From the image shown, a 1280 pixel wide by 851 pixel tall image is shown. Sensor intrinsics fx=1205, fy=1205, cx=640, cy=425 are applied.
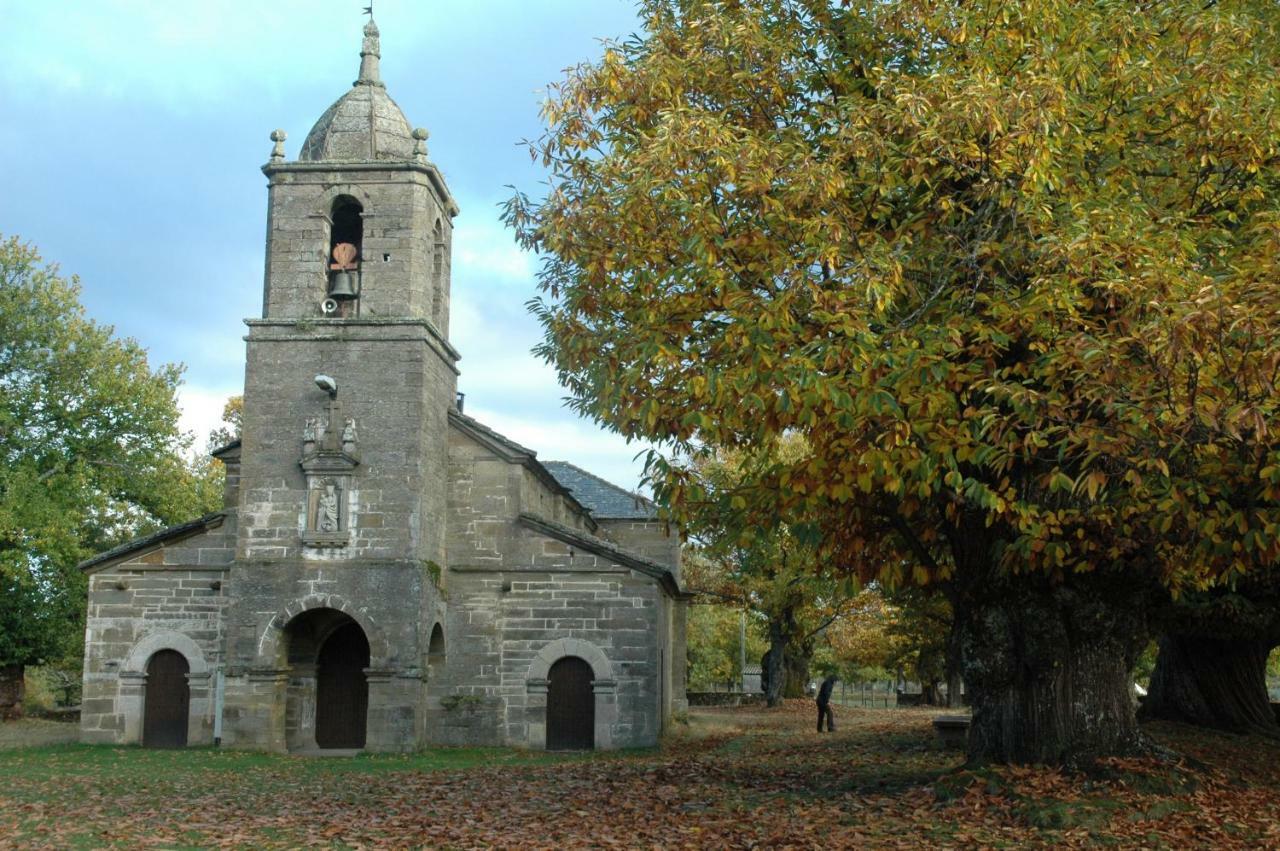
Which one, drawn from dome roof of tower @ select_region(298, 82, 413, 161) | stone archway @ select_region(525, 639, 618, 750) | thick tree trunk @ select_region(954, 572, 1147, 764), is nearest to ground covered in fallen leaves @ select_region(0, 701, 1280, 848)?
thick tree trunk @ select_region(954, 572, 1147, 764)

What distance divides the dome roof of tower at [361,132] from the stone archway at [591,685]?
9.97 m

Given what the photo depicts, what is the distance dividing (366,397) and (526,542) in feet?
14.1

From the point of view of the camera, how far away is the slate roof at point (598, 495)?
35.7 meters

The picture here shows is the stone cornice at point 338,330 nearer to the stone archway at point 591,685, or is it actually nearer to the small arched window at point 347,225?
the small arched window at point 347,225

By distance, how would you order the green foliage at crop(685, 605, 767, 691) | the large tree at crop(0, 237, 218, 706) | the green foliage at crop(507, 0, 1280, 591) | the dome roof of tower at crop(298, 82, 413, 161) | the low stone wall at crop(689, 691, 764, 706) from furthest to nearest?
1. the green foliage at crop(685, 605, 767, 691)
2. the low stone wall at crop(689, 691, 764, 706)
3. the large tree at crop(0, 237, 218, 706)
4. the dome roof of tower at crop(298, 82, 413, 161)
5. the green foliage at crop(507, 0, 1280, 591)

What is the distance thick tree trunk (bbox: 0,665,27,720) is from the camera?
32.1 m

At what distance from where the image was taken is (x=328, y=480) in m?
22.0

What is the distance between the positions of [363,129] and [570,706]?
11.9 m

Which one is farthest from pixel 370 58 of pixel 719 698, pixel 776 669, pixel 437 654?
pixel 719 698

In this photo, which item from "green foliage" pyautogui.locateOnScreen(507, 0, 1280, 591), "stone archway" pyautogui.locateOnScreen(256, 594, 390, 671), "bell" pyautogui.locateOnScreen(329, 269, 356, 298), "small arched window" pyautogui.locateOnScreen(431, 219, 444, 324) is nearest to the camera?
"green foliage" pyautogui.locateOnScreen(507, 0, 1280, 591)

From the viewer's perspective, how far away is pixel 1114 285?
356 inches

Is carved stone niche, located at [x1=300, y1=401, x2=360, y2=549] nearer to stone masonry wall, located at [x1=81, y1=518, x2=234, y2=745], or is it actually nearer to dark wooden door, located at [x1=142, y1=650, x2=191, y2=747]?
stone masonry wall, located at [x1=81, y1=518, x2=234, y2=745]

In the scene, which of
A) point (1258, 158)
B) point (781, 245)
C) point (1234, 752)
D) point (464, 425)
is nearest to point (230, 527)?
point (464, 425)

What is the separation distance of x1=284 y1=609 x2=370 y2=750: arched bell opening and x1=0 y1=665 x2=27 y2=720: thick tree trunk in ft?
44.3
